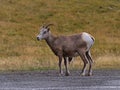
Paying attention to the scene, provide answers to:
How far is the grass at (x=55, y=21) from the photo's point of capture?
48750 millimetres

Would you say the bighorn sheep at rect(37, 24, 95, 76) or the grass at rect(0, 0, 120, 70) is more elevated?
the bighorn sheep at rect(37, 24, 95, 76)

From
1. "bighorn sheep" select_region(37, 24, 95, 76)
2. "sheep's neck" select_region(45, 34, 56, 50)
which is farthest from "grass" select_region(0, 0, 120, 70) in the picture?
"bighorn sheep" select_region(37, 24, 95, 76)

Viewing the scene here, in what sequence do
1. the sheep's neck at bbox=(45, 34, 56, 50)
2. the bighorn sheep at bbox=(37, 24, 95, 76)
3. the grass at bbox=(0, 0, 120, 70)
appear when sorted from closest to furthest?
the bighorn sheep at bbox=(37, 24, 95, 76) < the sheep's neck at bbox=(45, 34, 56, 50) < the grass at bbox=(0, 0, 120, 70)

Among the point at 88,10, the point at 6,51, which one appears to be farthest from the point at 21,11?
the point at 6,51

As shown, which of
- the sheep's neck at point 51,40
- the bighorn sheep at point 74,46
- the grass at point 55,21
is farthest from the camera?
the grass at point 55,21

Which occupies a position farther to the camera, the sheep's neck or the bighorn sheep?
the sheep's neck

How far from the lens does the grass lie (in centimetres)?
4875

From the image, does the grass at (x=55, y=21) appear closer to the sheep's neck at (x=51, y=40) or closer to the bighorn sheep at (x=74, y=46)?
the sheep's neck at (x=51, y=40)

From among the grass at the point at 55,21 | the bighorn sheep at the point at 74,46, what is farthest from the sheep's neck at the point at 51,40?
the grass at the point at 55,21

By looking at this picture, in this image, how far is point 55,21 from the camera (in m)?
62.7

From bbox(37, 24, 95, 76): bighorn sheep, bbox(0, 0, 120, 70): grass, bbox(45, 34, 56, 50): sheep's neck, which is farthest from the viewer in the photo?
bbox(0, 0, 120, 70): grass

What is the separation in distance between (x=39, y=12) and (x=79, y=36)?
145ft

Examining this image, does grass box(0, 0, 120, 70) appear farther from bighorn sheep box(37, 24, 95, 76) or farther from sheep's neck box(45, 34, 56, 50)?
bighorn sheep box(37, 24, 95, 76)

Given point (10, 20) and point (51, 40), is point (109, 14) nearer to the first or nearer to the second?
point (10, 20)
